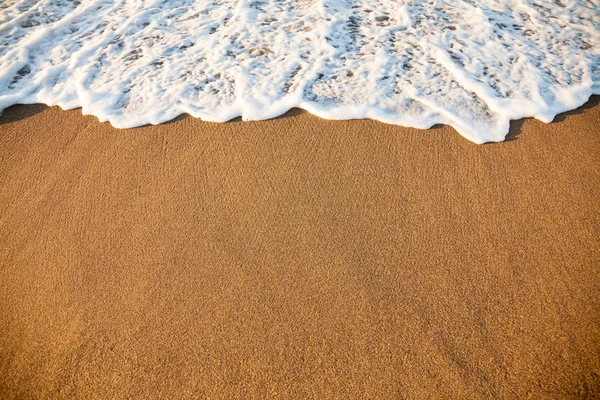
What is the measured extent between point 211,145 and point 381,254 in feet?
4.23

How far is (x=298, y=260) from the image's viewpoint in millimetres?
1856

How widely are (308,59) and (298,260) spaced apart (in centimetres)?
189

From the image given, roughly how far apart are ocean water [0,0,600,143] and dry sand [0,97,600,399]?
0.21 m

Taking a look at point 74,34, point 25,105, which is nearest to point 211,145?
point 25,105

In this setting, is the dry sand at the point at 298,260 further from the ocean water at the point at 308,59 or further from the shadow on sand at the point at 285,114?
the ocean water at the point at 308,59

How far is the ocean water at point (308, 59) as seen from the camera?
103 inches

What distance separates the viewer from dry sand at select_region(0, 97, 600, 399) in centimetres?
152

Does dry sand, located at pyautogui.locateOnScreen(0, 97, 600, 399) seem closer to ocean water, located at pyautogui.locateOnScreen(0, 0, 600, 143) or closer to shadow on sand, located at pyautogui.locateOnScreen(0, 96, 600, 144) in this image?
shadow on sand, located at pyautogui.locateOnScreen(0, 96, 600, 144)

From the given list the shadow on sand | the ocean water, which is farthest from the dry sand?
the ocean water

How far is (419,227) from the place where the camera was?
195 centimetres

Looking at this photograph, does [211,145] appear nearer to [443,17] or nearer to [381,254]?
[381,254]

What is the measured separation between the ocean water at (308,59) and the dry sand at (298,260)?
0.70 feet

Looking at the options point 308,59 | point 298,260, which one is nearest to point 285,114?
point 308,59

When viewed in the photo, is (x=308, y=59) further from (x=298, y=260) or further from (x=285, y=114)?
(x=298, y=260)
